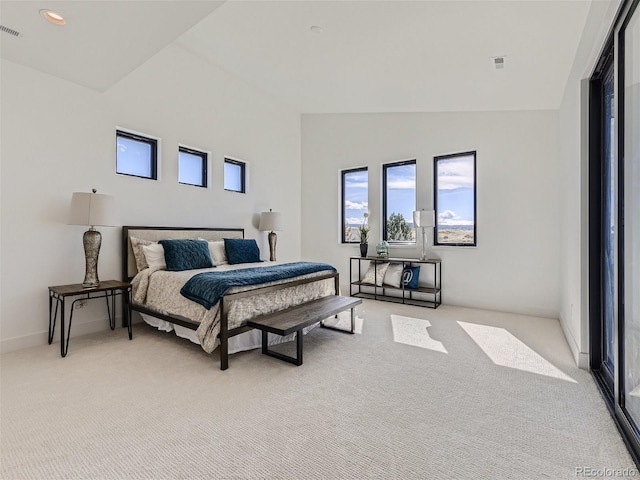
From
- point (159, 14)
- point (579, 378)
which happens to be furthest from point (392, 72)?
point (579, 378)

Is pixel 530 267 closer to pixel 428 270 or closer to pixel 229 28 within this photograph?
pixel 428 270

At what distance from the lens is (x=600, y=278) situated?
7.96 ft

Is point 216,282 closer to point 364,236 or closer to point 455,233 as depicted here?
point 364,236

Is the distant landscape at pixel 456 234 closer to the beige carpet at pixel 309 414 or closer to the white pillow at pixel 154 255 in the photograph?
the beige carpet at pixel 309 414

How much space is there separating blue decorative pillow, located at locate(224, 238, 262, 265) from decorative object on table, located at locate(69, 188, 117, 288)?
1.42m

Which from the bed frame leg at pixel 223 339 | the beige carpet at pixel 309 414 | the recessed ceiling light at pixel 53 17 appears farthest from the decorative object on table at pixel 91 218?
the bed frame leg at pixel 223 339

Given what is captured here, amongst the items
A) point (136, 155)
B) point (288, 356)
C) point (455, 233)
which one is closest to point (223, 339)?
point (288, 356)

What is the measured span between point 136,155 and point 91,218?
48.0 inches

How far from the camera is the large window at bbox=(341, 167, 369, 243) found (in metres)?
5.75

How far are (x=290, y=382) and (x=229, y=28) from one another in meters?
3.58

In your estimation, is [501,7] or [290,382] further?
[501,7]

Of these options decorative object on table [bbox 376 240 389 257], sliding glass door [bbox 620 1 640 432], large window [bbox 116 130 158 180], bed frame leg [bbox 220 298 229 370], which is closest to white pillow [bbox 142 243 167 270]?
large window [bbox 116 130 158 180]

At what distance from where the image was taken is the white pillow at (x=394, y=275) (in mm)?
5016

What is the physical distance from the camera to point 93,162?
3.46 m
